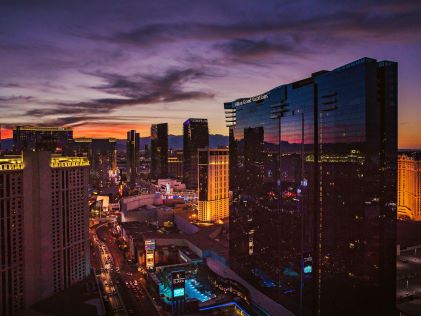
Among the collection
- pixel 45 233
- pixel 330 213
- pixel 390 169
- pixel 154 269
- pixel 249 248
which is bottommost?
pixel 154 269

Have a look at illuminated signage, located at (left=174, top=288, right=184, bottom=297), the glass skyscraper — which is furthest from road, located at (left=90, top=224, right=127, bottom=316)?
the glass skyscraper

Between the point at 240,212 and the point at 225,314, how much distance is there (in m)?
20.5

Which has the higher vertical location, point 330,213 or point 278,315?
point 330,213

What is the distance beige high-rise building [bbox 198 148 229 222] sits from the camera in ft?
363

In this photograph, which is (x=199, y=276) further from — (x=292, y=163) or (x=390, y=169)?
(x=390, y=169)

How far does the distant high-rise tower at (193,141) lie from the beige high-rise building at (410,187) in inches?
3463

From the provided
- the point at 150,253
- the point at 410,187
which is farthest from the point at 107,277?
the point at 410,187

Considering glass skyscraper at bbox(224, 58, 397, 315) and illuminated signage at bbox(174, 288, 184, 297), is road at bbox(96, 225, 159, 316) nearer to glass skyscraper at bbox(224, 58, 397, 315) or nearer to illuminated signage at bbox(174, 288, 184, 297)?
illuminated signage at bbox(174, 288, 184, 297)

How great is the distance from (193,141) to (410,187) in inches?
3718

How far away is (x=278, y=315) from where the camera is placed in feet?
169

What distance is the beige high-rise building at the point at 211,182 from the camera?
363ft

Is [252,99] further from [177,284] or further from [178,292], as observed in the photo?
[178,292]

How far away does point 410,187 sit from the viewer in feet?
360

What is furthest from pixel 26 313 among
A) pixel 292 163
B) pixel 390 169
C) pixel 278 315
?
pixel 390 169
